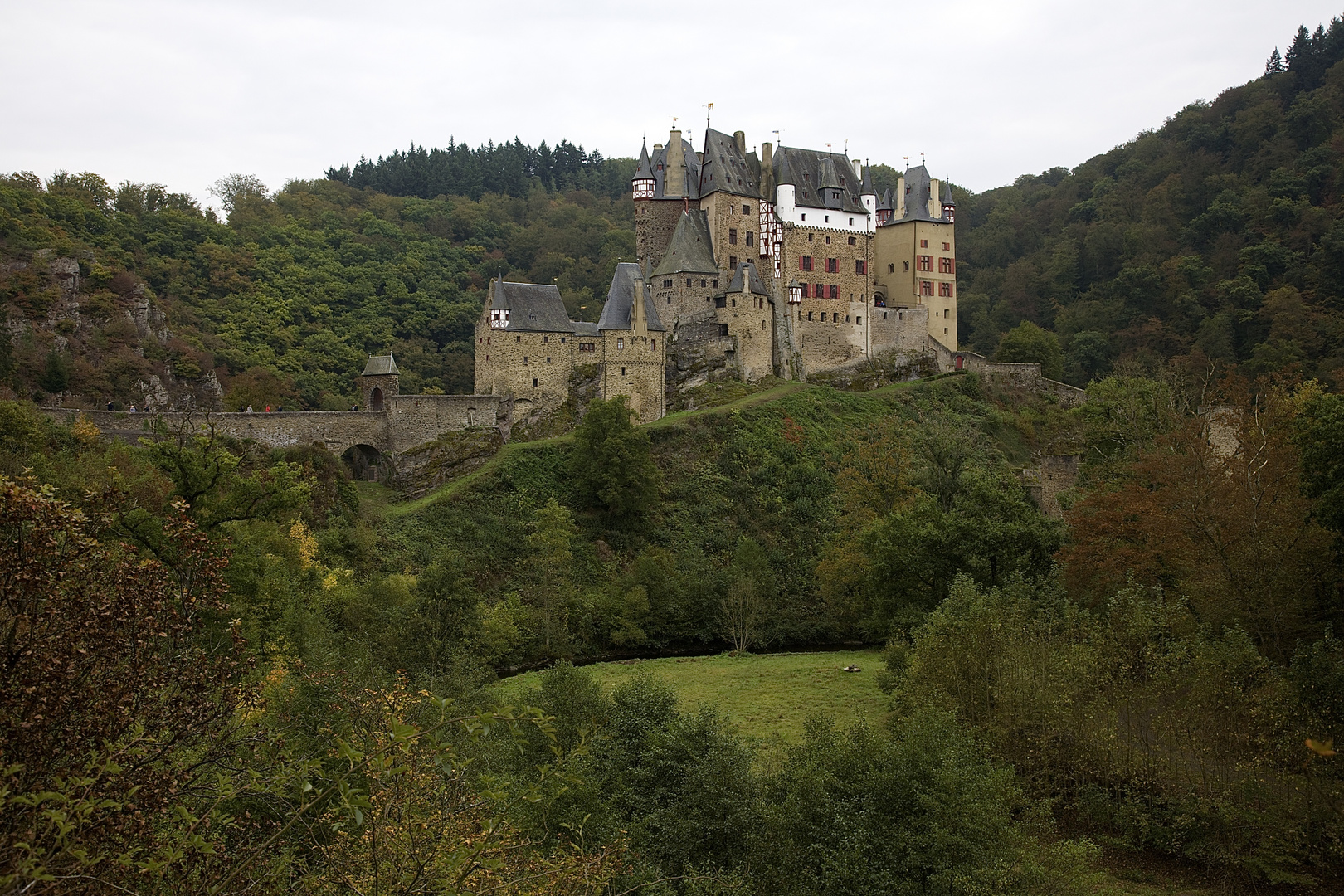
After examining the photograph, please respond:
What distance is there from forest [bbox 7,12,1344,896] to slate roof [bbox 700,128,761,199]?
10901 mm

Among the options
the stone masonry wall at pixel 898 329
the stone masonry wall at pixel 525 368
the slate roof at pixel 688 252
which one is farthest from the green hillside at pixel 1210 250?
the stone masonry wall at pixel 525 368

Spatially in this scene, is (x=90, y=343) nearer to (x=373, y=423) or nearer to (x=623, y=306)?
(x=373, y=423)

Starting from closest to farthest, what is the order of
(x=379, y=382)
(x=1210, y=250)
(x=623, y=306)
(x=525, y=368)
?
(x=379, y=382)
(x=525, y=368)
(x=623, y=306)
(x=1210, y=250)

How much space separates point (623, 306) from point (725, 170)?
36.1 ft

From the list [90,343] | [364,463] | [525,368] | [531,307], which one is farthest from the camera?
[531,307]

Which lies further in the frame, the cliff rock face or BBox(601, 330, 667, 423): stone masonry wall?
BBox(601, 330, 667, 423): stone masonry wall

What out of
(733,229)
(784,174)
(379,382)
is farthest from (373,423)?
(784,174)

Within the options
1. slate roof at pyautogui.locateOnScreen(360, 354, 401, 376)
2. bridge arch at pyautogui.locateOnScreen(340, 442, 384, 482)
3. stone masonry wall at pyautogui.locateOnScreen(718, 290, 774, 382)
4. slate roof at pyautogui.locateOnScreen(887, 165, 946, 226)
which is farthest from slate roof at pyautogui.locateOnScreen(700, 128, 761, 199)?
bridge arch at pyautogui.locateOnScreen(340, 442, 384, 482)

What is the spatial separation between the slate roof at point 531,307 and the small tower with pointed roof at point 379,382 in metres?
5.39

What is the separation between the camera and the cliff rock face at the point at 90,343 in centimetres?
4575

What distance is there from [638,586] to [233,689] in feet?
107

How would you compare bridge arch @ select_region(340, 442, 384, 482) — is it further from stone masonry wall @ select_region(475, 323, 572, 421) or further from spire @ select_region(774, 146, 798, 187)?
spire @ select_region(774, 146, 798, 187)

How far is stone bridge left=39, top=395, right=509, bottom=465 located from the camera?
43.0 meters

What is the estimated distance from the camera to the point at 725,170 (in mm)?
57094
